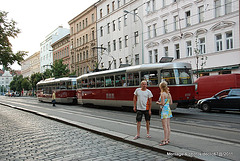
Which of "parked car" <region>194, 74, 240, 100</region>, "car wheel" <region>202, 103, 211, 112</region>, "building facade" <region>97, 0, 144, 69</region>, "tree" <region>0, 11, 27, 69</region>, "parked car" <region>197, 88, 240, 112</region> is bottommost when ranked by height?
"car wheel" <region>202, 103, 211, 112</region>

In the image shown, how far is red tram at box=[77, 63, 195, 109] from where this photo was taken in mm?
13586

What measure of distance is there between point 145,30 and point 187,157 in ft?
101

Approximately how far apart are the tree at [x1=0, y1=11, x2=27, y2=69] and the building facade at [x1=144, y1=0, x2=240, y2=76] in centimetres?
1507

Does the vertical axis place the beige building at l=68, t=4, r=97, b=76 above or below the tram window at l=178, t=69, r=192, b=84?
above

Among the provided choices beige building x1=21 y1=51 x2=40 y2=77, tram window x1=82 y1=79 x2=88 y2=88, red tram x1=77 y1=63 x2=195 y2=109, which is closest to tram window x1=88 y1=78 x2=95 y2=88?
red tram x1=77 y1=63 x2=195 y2=109

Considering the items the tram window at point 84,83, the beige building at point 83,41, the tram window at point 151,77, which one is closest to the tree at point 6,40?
the tram window at point 84,83

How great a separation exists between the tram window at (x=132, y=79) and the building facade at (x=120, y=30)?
16374mm

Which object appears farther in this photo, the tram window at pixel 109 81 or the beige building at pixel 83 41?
the beige building at pixel 83 41

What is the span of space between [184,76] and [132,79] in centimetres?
330

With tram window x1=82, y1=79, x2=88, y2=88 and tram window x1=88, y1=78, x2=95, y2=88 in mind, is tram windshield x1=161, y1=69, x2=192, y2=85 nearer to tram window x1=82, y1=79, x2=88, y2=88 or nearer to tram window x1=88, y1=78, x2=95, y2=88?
tram window x1=88, y1=78, x2=95, y2=88

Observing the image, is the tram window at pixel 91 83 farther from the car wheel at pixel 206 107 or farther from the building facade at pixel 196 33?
the building facade at pixel 196 33

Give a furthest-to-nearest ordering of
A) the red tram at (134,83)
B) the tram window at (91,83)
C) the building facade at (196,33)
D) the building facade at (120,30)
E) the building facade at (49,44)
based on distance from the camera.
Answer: the building facade at (49,44)
the building facade at (120,30)
the building facade at (196,33)
the tram window at (91,83)
the red tram at (134,83)

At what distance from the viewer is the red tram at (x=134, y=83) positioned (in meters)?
13.6

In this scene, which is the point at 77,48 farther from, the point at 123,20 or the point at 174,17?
the point at 174,17
